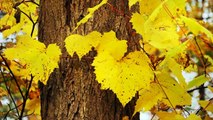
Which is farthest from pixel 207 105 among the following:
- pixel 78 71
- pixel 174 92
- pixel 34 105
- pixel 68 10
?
pixel 34 105

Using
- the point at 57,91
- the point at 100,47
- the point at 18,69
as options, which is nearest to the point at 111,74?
the point at 100,47

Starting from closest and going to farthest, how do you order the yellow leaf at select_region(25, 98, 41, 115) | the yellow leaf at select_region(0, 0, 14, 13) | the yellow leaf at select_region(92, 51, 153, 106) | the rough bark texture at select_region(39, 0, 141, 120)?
the yellow leaf at select_region(92, 51, 153, 106), the rough bark texture at select_region(39, 0, 141, 120), the yellow leaf at select_region(0, 0, 14, 13), the yellow leaf at select_region(25, 98, 41, 115)

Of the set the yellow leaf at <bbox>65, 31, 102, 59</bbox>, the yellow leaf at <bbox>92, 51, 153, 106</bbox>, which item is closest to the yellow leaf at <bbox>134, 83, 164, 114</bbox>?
the yellow leaf at <bbox>92, 51, 153, 106</bbox>

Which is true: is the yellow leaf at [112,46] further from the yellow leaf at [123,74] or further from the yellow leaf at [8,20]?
the yellow leaf at [8,20]

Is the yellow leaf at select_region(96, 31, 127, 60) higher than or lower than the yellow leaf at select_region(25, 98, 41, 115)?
lower

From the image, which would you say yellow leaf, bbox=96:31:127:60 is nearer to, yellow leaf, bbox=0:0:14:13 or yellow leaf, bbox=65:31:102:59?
yellow leaf, bbox=65:31:102:59

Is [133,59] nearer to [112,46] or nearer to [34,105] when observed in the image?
[112,46]
